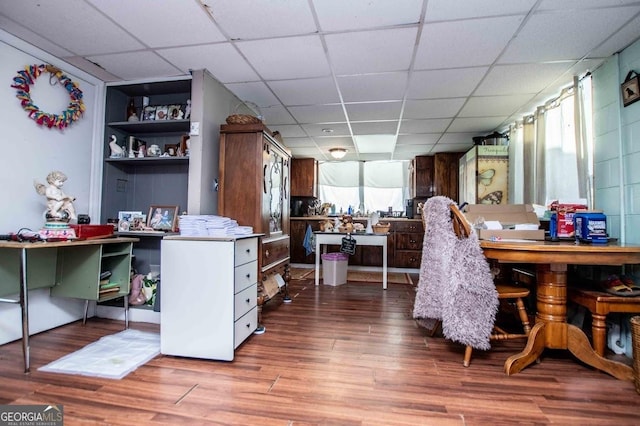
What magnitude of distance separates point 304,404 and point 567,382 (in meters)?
1.54

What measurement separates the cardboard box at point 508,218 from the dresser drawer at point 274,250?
1.78 meters

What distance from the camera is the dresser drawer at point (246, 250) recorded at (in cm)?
203

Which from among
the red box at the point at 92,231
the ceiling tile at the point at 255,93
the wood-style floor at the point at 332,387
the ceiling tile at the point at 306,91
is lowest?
the wood-style floor at the point at 332,387

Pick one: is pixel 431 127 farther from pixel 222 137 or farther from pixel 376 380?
pixel 376 380

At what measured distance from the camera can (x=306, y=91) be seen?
3.13 meters

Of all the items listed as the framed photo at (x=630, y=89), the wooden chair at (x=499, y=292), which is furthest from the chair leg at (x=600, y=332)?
the framed photo at (x=630, y=89)

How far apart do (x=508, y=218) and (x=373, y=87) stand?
1778mm

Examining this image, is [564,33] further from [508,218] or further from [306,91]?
[306,91]

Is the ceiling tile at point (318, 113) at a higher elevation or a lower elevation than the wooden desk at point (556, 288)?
higher

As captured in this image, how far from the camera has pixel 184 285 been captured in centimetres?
198

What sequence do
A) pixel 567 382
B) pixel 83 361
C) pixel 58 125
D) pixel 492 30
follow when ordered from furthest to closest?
pixel 58 125 < pixel 492 30 < pixel 83 361 < pixel 567 382

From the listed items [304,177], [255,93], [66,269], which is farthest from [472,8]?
[304,177]

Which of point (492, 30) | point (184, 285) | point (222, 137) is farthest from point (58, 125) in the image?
point (492, 30)

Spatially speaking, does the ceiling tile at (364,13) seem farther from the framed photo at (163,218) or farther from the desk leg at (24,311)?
the desk leg at (24,311)
